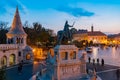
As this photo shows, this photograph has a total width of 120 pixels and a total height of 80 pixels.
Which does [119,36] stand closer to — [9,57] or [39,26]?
[39,26]

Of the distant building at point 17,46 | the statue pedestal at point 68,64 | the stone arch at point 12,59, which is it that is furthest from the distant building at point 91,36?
the statue pedestal at point 68,64

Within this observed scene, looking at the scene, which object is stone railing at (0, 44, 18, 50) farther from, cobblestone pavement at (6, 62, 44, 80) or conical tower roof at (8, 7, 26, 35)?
cobblestone pavement at (6, 62, 44, 80)

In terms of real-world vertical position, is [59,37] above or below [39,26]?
below

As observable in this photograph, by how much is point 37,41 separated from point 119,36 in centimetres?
13759

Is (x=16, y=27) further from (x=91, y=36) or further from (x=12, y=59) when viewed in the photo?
(x=91, y=36)

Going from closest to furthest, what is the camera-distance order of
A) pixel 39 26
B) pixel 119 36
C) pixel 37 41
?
pixel 37 41 < pixel 39 26 < pixel 119 36

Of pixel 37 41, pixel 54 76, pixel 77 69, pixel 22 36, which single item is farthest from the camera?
pixel 37 41

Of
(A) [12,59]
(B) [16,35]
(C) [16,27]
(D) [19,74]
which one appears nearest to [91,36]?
(C) [16,27]

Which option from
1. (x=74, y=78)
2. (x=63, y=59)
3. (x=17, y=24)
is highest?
(x=17, y=24)

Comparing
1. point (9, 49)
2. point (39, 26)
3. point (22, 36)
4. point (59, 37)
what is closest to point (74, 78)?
point (59, 37)

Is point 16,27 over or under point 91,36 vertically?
under

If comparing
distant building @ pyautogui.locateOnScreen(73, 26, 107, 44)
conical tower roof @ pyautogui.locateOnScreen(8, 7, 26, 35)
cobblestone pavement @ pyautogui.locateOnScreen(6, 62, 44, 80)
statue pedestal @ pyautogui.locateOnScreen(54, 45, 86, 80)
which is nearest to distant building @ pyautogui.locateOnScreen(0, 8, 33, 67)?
conical tower roof @ pyautogui.locateOnScreen(8, 7, 26, 35)

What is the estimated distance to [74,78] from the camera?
2302cm

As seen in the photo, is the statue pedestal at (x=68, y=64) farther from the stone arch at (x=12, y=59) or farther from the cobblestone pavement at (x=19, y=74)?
the stone arch at (x=12, y=59)
